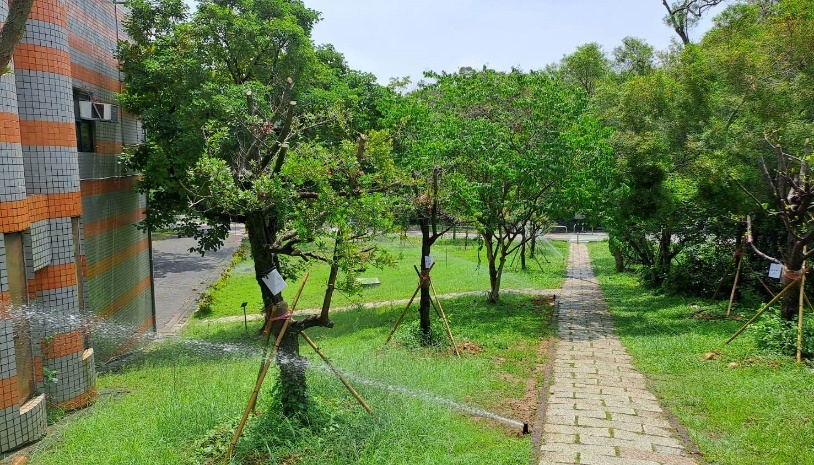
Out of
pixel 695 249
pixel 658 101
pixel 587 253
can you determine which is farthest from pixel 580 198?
pixel 587 253

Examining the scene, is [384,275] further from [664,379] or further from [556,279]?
[664,379]

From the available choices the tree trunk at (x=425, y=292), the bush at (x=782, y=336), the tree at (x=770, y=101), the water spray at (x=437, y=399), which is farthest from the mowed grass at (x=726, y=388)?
the tree trunk at (x=425, y=292)

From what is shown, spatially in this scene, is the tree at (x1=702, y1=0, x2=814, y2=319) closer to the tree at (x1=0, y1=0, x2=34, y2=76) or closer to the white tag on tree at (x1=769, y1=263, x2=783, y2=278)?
the white tag on tree at (x1=769, y1=263, x2=783, y2=278)

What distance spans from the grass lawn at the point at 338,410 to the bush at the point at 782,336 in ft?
10.6

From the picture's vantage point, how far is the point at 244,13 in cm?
1159

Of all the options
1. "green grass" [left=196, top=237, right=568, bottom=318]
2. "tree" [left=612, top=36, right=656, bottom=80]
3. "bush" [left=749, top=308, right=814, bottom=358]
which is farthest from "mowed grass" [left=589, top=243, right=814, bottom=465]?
"tree" [left=612, top=36, right=656, bottom=80]

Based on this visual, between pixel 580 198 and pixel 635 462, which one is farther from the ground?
pixel 580 198

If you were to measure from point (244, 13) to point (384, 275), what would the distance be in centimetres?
1055

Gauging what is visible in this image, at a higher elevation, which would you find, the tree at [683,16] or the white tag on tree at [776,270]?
the tree at [683,16]

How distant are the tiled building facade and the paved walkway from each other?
15.8 ft

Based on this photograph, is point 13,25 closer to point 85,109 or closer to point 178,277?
point 85,109

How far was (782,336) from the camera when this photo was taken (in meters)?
8.60

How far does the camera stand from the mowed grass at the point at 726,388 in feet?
19.0

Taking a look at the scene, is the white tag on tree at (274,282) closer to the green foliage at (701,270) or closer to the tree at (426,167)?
the tree at (426,167)
